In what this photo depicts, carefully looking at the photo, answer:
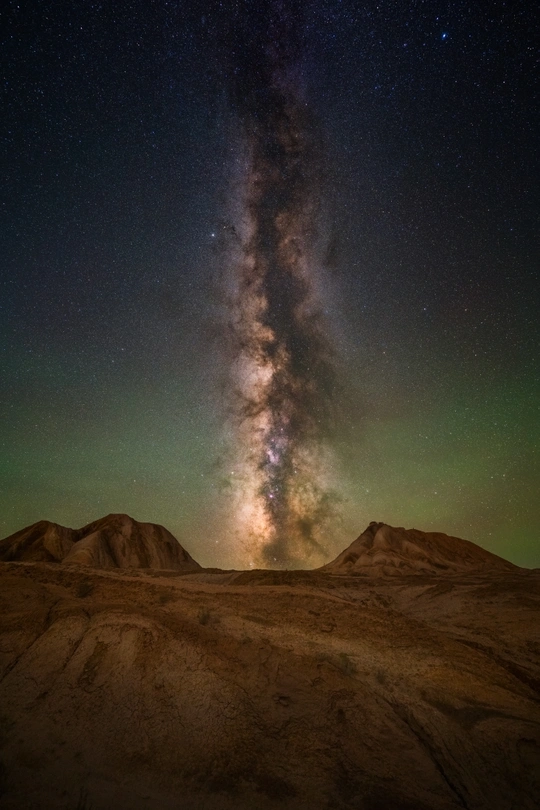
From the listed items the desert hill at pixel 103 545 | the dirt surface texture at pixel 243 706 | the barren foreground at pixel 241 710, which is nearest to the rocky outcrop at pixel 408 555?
the desert hill at pixel 103 545

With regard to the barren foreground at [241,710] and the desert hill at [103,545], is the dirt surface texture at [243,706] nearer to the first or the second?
the barren foreground at [241,710]

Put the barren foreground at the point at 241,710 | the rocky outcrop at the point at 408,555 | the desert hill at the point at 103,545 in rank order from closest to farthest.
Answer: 1. the barren foreground at the point at 241,710
2. the desert hill at the point at 103,545
3. the rocky outcrop at the point at 408,555

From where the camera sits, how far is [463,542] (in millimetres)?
53219

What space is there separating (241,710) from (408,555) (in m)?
42.5

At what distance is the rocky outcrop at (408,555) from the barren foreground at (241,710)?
30499 millimetres

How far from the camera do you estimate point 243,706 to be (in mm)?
7895

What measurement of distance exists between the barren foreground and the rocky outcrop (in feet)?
100

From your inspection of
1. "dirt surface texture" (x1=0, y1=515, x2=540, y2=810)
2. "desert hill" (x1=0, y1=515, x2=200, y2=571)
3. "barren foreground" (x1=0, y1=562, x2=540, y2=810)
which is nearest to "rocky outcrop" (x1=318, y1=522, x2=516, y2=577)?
"desert hill" (x1=0, y1=515, x2=200, y2=571)

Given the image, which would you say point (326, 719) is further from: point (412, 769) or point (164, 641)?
point (164, 641)

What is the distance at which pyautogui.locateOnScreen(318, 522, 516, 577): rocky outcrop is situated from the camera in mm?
41500

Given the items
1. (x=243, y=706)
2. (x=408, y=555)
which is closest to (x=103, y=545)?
(x=408, y=555)

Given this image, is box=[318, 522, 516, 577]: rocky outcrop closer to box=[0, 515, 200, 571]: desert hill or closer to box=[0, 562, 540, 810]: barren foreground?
box=[0, 515, 200, 571]: desert hill

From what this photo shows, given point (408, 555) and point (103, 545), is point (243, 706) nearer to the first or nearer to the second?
point (103, 545)

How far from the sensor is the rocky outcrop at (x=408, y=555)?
4150 centimetres
